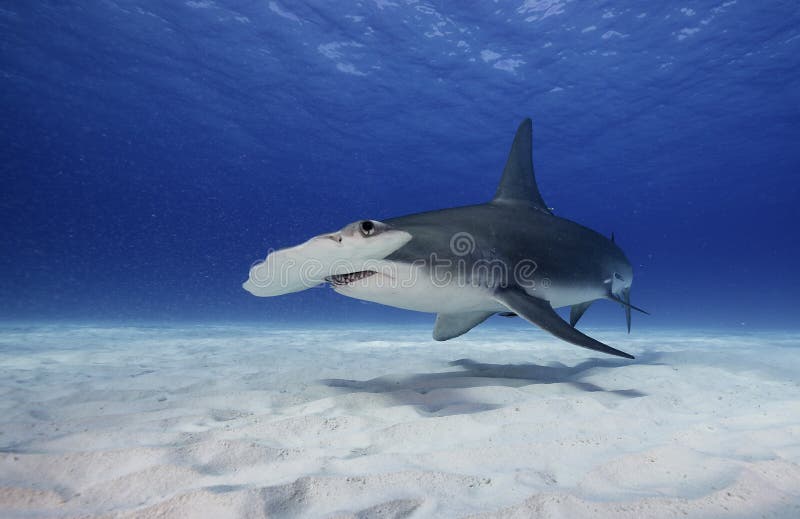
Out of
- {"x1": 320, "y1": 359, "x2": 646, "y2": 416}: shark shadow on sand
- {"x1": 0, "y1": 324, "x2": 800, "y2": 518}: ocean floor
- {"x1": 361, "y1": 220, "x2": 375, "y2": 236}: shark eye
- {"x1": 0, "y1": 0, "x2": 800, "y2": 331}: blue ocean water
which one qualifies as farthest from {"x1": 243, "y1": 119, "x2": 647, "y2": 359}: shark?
{"x1": 0, "y1": 0, "x2": 800, "y2": 331}: blue ocean water

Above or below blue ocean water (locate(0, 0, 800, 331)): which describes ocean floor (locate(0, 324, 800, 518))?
below

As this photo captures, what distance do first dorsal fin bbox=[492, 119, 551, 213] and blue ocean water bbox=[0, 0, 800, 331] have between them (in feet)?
49.3

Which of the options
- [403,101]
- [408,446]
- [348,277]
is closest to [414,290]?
[348,277]

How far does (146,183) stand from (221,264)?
199 feet

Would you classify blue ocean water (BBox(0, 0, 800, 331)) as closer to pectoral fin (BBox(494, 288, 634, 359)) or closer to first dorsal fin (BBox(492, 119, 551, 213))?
first dorsal fin (BBox(492, 119, 551, 213))

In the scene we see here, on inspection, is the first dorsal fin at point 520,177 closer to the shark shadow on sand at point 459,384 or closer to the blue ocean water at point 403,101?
the shark shadow on sand at point 459,384

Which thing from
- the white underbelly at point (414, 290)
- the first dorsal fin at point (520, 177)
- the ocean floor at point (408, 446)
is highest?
the first dorsal fin at point (520, 177)

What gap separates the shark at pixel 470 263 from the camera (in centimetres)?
238

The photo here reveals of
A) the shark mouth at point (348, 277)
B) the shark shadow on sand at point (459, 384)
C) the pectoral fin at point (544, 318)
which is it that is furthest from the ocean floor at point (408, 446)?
the shark mouth at point (348, 277)

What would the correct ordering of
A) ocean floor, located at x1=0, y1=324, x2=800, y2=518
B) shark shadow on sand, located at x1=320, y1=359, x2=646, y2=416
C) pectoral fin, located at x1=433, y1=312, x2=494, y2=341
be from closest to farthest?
ocean floor, located at x1=0, y1=324, x2=800, y2=518
shark shadow on sand, located at x1=320, y1=359, x2=646, y2=416
pectoral fin, located at x1=433, y1=312, x2=494, y2=341

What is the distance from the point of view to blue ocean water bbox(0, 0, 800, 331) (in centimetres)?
1786

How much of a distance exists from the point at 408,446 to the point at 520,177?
147 inches

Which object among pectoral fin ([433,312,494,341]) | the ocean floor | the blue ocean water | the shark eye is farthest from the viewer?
the blue ocean water

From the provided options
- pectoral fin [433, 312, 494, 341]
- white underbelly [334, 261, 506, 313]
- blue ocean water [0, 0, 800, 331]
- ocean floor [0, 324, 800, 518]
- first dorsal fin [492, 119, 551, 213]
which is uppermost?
blue ocean water [0, 0, 800, 331]
